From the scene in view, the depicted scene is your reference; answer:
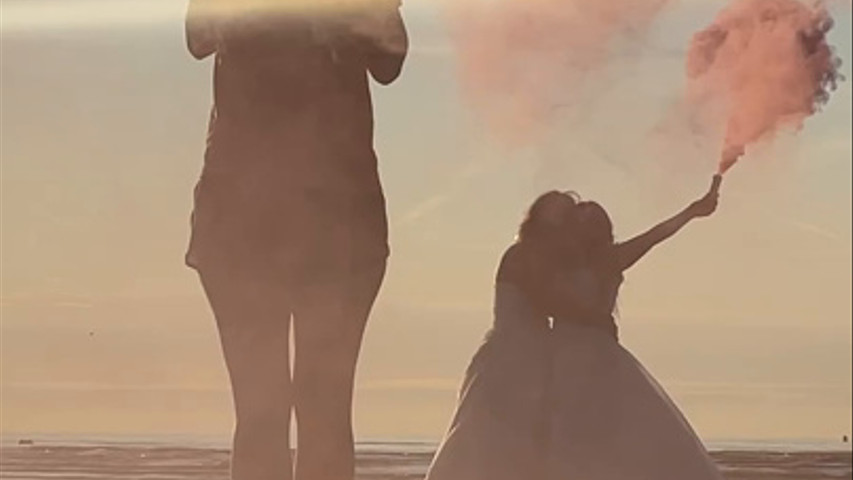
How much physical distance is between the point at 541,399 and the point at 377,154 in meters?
0.45

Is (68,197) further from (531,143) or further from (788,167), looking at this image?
(788,167)

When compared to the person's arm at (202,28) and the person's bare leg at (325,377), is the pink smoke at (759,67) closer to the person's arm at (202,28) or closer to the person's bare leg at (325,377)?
the person's bare leg at (325,377)

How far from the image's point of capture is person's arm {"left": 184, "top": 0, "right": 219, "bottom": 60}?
8.87 feet

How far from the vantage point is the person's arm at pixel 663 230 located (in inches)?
106

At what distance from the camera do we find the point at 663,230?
2742 millimetres

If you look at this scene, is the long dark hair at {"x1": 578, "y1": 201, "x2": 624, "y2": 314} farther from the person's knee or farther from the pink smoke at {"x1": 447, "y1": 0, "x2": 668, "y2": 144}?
the person's knee

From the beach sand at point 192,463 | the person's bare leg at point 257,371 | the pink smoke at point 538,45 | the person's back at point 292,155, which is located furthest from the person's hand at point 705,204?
the person's bare leg at point 257,371

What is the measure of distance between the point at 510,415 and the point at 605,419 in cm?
14

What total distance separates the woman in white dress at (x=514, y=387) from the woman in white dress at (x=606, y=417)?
19 millimetres

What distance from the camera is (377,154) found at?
2.74 metres

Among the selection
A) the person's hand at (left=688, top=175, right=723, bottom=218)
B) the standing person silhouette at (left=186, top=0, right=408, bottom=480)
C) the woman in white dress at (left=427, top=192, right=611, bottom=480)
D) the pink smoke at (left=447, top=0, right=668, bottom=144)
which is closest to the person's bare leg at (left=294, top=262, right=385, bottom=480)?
the standing person silhouette at (left=186, top=0, right=408, bottom=480)

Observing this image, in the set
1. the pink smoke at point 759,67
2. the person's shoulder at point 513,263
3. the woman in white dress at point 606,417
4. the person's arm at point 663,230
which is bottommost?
the woman in white dress at point 606,417

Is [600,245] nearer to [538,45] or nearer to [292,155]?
[538,45]

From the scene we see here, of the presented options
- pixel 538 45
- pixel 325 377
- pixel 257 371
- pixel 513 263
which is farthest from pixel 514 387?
pixel 538 45
